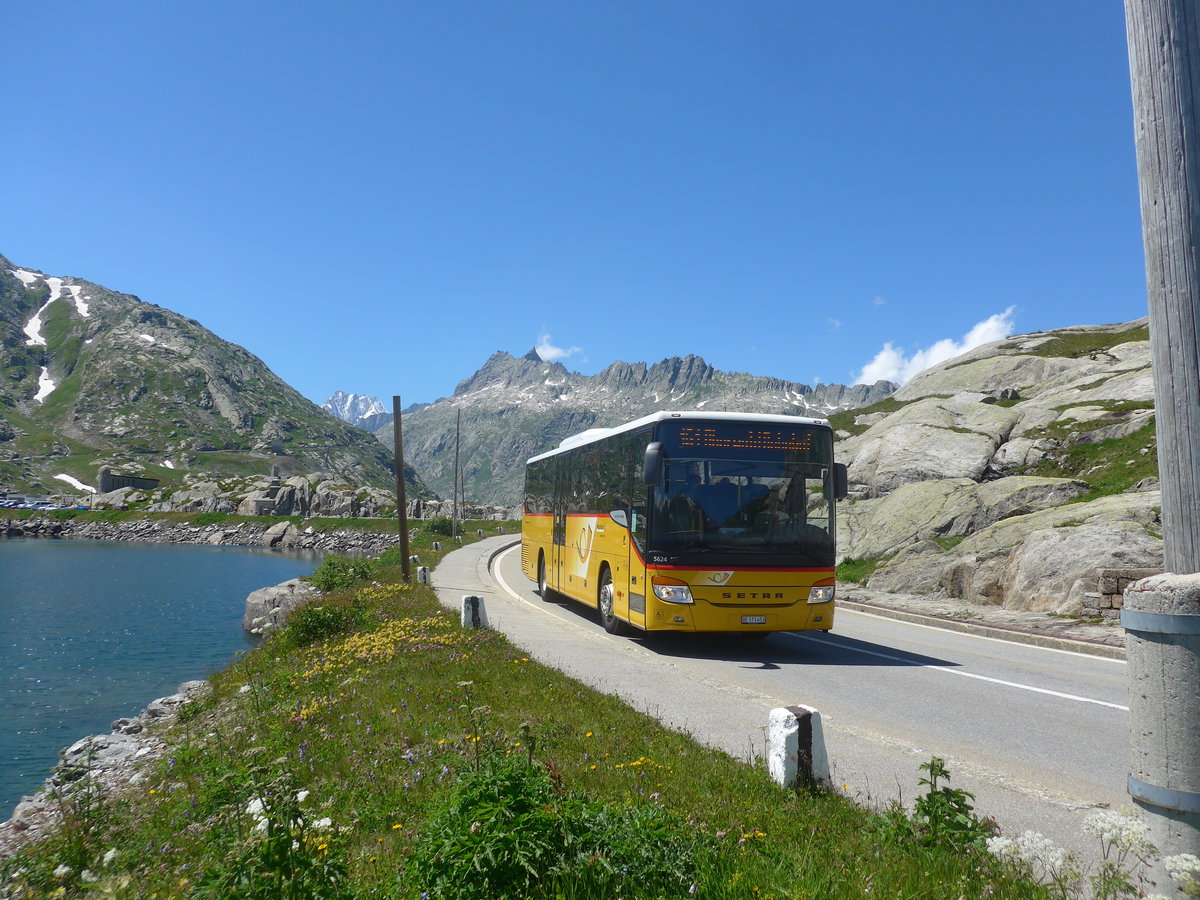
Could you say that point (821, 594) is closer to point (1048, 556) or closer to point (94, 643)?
point (1048, 556)

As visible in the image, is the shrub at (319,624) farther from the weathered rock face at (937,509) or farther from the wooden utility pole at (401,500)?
the weathered rock face at (937,509)

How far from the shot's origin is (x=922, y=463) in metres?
31.0

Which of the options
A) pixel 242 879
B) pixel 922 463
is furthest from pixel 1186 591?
pixel 922 463

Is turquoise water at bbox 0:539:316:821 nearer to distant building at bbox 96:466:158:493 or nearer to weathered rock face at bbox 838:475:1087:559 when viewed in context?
weathered rock face at bbox 838:475:1087:559

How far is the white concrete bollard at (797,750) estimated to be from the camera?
231 inches

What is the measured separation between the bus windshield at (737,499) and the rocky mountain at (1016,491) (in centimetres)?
801

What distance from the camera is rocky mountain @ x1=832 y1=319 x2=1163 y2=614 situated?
60.4 feet

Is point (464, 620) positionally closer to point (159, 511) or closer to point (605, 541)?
point (605, 541)

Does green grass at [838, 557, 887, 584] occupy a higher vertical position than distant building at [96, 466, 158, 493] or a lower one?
lower

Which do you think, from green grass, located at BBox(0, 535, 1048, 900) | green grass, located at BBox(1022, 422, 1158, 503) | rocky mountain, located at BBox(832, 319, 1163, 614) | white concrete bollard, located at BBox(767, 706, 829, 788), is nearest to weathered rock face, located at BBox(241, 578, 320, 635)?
green grass, located at BBox(0, 535, 1048, 900)

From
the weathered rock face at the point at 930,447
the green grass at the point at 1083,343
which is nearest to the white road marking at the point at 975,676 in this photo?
the weathered rock face at the point at 930,447

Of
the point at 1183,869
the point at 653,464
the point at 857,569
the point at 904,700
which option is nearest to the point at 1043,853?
the point at 1183,869

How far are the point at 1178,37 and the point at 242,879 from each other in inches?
218

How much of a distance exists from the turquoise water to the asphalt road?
30.2 ft
